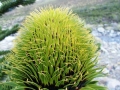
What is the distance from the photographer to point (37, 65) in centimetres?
233

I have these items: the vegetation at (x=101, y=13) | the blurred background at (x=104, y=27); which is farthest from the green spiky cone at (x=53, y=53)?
the vegetation at (x=101, y=13)

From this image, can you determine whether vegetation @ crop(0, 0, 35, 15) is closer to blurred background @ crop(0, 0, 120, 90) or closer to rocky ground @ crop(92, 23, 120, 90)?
blurred background @ crop(0, 0, 120, 90)

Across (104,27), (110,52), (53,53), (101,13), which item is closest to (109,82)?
(110,52)

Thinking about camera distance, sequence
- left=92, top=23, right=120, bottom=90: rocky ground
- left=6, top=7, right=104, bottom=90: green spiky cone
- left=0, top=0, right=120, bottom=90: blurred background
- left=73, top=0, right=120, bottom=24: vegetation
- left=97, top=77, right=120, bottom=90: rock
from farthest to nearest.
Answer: left=73, top=0, right=120, bottom=24: vegetation, left=0, top=0, right=120, bottom=90: blurred background, left=92, top=23, right=120, bottom=90: rocky ground, left=97, top=77, right=120, bottom=90: rock, left=6, top=7, right=104, bottom=90: green spiky cone

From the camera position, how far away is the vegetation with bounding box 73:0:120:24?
15402 mm

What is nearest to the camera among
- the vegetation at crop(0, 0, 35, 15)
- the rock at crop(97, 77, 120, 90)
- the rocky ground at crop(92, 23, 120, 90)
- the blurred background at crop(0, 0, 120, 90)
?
the vegetation at crop(0, 0, 35, 15)

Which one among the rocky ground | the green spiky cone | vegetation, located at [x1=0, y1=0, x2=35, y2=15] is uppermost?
the rocky ground

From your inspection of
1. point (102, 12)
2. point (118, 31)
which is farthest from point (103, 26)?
point (102, 12)

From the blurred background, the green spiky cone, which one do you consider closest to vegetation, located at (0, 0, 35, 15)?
the green spiky cone

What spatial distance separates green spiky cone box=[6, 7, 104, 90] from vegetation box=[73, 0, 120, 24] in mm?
12614

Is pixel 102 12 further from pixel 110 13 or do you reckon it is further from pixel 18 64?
pixel 18 64

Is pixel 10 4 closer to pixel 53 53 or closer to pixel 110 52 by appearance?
pixel 53 53

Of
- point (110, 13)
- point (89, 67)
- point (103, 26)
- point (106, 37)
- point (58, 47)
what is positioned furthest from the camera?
point (110, 13)

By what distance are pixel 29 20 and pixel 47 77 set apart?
402mm
